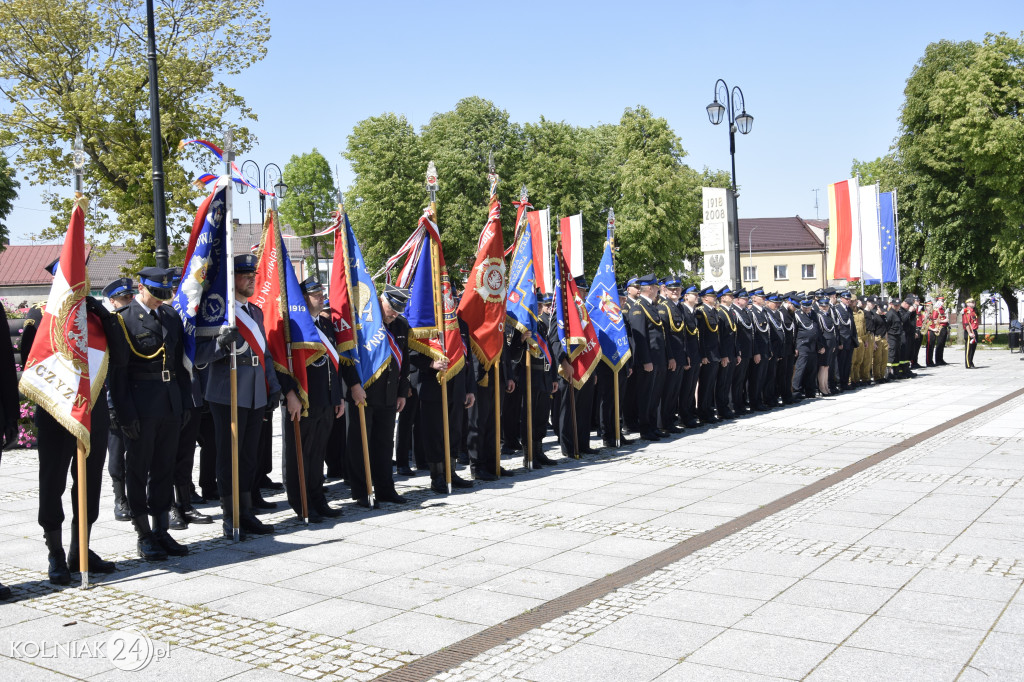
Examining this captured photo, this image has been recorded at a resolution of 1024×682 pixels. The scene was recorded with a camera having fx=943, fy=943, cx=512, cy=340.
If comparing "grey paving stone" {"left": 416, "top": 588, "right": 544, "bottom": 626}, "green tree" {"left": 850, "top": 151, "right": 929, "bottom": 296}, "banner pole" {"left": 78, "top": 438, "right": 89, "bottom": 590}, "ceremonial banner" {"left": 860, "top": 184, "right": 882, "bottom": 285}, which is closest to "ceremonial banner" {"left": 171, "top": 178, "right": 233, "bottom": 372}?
"banner pole" {"left": 78, "top": 438, "right": 89, "bottom": 590}

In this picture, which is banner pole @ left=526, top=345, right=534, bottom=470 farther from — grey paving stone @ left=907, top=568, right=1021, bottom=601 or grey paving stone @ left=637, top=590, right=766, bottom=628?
grey paving stone @ left=907, top=568, right=1021, bottom=601

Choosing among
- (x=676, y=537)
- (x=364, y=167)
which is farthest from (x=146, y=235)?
(x=364, y=167)

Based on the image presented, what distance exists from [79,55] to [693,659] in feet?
76.1

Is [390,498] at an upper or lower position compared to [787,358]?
lower

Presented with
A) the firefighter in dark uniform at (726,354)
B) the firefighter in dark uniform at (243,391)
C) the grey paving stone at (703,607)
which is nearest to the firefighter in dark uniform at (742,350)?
the firefighter in dark uniform at (726,354)

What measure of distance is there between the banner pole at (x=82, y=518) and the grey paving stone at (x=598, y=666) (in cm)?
327

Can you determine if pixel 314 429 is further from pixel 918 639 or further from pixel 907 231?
pixel 907 231

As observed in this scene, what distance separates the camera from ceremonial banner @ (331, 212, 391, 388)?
8.55 metres

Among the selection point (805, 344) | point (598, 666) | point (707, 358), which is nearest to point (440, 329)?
point (598, 666)

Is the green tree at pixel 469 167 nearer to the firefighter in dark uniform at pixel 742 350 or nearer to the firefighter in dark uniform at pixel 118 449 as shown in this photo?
the firefighter in dark uniform at pixel 742 350

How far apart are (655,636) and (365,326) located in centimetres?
471

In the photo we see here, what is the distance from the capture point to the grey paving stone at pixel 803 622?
15.6 ft

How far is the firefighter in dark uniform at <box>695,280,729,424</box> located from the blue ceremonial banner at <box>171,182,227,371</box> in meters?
8.40

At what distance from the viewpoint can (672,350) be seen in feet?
43.0
